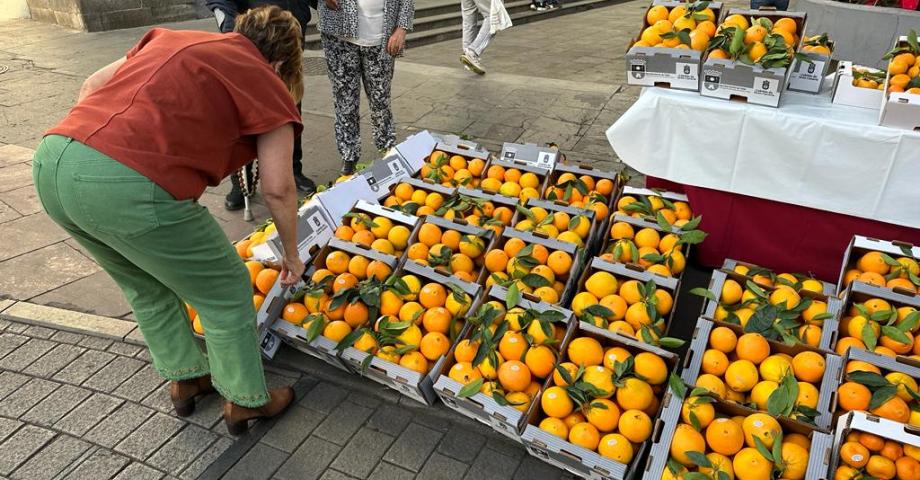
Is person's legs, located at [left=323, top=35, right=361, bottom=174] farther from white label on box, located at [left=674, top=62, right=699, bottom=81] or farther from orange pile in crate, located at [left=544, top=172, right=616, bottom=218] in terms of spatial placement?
white label on box, located at [left=674, top=62, right=699, bottom=81]

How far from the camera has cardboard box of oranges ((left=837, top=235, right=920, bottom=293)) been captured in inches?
101

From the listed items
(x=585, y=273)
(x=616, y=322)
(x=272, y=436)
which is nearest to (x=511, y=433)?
(x=616, y=322)

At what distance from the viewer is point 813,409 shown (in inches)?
81.1

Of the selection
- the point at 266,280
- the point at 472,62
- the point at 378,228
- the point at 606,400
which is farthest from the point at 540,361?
the point at 472,62

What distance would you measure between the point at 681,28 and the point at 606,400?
2206 millimetres

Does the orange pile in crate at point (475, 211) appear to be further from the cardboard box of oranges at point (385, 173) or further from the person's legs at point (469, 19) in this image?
the person's legs at point (469, 19)

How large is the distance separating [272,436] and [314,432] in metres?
0.18

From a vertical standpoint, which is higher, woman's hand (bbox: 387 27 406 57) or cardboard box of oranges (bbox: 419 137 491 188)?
woman's hand (bbox: 387 27 406 57)

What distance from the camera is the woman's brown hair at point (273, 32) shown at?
2078mm

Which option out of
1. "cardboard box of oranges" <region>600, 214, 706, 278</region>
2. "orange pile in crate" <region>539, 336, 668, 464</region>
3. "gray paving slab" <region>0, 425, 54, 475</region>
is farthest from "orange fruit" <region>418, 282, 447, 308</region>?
"gray paving slab" <region>0, 425, 54, 475</region>

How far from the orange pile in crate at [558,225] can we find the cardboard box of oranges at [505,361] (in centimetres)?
59

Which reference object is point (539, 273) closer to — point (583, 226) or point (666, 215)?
point (583, 226)

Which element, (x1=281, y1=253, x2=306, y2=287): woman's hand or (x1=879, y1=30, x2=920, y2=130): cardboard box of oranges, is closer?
(x1=281, y1=253, x2=306, y2=287): woman's hand

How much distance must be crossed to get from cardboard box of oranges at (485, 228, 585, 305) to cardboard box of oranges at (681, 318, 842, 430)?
2.13ft
